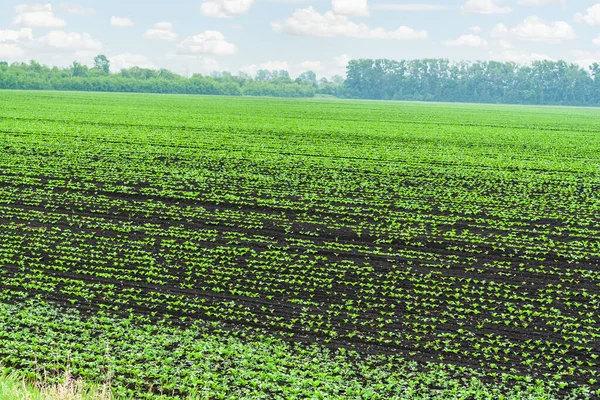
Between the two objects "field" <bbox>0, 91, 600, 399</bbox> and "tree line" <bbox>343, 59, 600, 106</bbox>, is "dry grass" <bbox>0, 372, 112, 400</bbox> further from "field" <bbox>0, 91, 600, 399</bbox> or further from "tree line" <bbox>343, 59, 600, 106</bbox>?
"tree line" <bbox>343, 59, 600, 106</bbox>

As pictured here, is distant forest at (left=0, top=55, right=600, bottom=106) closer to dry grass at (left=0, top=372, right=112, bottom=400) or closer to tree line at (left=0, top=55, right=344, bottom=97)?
tree line at (left=0, top=55, right=344, bottom=97)

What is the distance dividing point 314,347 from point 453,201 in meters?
A: 7.77

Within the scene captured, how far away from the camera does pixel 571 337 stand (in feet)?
25.0

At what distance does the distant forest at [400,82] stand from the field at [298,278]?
104373mm

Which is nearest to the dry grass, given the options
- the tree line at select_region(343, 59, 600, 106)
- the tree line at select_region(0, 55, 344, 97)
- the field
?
the field

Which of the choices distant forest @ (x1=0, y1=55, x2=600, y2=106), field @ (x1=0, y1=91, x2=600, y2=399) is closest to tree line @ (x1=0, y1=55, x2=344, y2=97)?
distant forest @ (x1=0, y1=55, x2=600, y2=106)

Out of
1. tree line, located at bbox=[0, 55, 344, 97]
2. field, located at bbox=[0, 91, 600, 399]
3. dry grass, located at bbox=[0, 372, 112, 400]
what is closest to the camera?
dry grass, located at bbox=[0, 372, 112, 400]

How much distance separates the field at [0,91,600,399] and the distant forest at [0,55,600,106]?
4109 inches

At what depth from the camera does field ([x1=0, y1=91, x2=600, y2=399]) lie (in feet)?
21.6

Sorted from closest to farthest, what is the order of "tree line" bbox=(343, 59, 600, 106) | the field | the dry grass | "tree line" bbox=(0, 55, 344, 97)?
the dry grass, the field, "tree line" bbox=(0, 55, 344, 97), "tree line" bbox=(343, 59, 600, 106)

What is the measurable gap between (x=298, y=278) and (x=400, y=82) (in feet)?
440

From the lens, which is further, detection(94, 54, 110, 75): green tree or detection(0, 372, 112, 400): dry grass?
detection(94, 54, 110, 75): green tree

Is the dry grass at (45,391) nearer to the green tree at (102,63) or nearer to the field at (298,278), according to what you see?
the field at (298,278)

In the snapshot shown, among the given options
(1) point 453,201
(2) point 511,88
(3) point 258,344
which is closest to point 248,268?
(3) point 258,344
